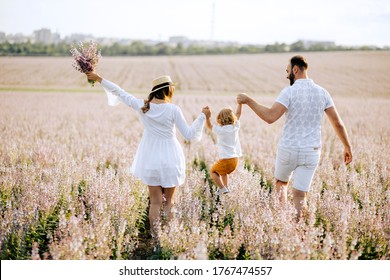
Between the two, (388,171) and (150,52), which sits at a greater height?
(150,52)

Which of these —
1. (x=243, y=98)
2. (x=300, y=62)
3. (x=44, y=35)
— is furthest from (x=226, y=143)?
(x=44, y=35)

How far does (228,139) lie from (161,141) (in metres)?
A: 1.14

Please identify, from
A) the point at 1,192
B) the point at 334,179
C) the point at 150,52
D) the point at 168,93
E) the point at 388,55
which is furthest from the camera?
the point at 150,52

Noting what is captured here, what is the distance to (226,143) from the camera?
15.2 ft

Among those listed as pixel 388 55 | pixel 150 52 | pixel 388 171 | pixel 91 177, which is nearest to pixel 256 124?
pixel 388 171

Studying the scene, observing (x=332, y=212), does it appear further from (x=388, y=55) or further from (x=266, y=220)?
(x=388, y=55)

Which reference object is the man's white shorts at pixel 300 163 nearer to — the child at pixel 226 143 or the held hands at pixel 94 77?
the child at pixel 226 143

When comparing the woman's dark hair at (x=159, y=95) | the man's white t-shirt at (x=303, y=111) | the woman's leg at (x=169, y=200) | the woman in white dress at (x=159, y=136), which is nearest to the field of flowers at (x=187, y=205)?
the woman's leg at (x=169, y=200)

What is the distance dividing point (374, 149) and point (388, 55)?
2572 cm

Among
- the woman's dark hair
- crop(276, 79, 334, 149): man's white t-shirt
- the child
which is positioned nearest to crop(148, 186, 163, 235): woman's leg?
the woman's dark hair

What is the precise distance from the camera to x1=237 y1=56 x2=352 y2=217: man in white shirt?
363 centimetres

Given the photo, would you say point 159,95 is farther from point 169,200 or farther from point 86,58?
point 169,200

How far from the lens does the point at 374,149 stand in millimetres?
7074

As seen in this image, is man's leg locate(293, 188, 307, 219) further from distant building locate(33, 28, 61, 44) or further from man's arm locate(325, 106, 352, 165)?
distant building locate(33, 28, 61, 44)
